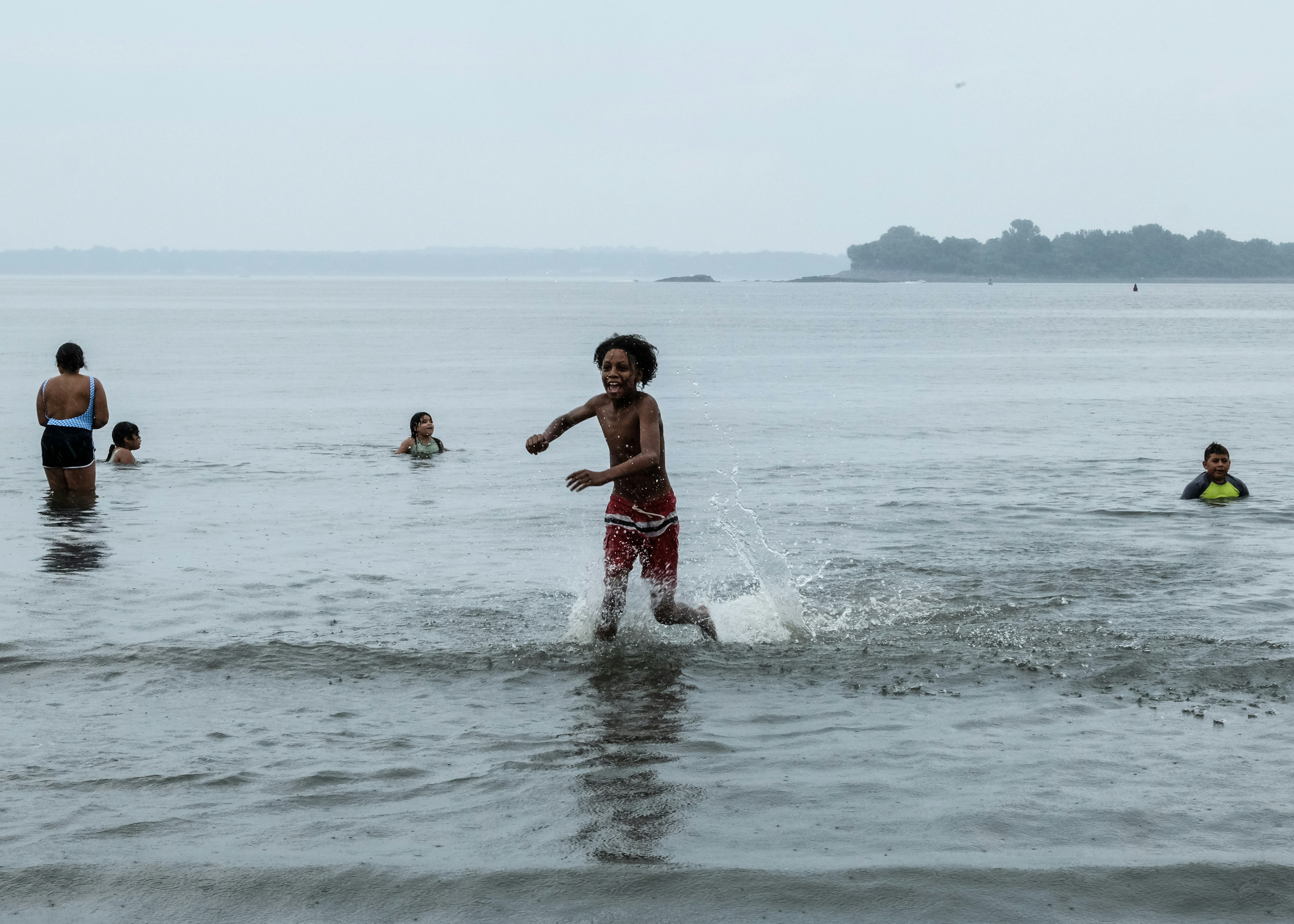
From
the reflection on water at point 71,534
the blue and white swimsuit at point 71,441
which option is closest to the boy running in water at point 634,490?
the reflection on water at point 71,534

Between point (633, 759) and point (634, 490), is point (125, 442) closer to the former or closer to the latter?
point (634, 490)

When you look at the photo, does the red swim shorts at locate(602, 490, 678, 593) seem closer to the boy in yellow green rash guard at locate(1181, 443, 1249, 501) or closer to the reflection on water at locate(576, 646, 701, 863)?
the reflection on water at locate(576, 646, 701, 863)

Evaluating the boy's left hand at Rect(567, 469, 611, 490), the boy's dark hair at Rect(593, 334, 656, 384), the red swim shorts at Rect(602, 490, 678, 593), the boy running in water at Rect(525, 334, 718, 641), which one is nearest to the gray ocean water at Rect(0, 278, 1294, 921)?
the boy running in water at Rect(525, 334, 718, 641)

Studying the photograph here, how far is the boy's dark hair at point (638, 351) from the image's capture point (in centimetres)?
758

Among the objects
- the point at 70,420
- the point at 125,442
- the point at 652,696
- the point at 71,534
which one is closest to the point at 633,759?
the point at 652,696

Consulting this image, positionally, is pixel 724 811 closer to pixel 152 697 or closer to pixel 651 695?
pixel 651 695

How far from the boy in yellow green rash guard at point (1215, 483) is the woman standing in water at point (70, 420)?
11380 millimetres

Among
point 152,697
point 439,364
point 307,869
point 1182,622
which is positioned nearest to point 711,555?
point 1182,622

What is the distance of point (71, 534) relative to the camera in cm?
1255

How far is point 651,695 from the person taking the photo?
7.13 m

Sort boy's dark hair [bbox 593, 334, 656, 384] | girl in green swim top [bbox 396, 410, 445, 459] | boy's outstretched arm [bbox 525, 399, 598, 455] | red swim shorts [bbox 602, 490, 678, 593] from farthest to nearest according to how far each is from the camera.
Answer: girl in green swim top [bbox 396, 410, 445, 459] → red swim shorts [bbox 602, 490, 678, 593] → boy's dark hair [bbox 593, 334, 656, 384] → boy's outstretched arm [bbox 525, 399, 598, 455]

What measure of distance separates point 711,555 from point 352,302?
148m

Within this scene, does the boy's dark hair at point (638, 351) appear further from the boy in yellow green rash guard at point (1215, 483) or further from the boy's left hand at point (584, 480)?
the boy in yellow green rash guard at point (1215, 483)

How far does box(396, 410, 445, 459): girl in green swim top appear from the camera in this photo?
18375 millimetres
